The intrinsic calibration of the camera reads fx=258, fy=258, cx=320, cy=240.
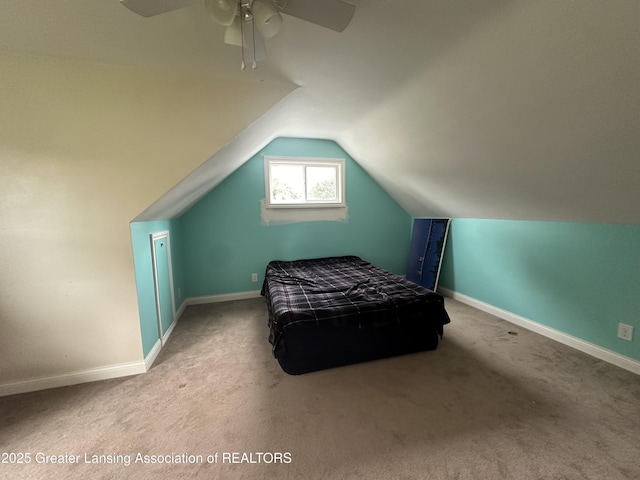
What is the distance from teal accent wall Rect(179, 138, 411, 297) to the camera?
137 inches

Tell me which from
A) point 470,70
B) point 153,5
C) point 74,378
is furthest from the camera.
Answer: point 74,378

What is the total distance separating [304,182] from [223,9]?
111 inches

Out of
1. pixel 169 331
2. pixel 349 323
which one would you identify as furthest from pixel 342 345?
pixel 169 331

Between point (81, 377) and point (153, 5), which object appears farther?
point (81, 377)

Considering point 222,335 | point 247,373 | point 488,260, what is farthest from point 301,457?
point 488,260

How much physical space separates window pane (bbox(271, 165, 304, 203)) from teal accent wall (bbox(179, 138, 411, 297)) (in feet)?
0.64

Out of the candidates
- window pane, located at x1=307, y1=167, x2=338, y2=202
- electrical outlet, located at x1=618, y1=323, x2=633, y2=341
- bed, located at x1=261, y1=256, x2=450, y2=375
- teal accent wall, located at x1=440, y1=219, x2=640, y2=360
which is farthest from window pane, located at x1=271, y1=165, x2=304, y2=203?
electrical outlet, located at x1=618, y1=323, x2=633, y2=341

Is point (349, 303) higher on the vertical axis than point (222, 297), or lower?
higher

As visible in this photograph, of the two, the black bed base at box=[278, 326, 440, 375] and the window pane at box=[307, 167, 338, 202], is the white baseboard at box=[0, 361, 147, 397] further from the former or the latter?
the window pane at box=[307, 167, 338, 202]

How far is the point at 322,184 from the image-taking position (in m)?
3.96

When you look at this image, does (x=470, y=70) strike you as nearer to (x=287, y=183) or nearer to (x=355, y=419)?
(x=355, y=419)

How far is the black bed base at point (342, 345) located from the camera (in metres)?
1.93

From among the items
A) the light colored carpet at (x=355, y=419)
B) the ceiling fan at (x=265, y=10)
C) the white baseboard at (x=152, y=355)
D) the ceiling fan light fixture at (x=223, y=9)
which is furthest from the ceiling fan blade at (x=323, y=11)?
the white baseboard at (x=152, y=355)

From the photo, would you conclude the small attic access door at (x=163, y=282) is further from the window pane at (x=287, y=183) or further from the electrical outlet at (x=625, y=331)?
the electrical outlet at (x=625, y=331)
